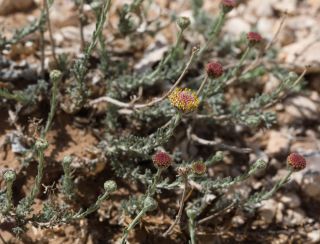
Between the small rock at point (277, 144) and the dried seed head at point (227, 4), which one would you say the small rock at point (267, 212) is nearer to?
the small rock at point (277, 144)

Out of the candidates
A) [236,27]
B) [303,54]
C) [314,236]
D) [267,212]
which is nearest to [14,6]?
[236,27]

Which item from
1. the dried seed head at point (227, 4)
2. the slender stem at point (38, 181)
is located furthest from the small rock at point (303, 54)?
the slender stem at point (38, 181)

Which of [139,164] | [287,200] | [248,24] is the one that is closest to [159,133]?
[139,164]

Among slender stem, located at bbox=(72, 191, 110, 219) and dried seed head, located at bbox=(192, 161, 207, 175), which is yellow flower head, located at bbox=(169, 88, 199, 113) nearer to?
dried seed head, located at bbox=(192, 161, 207, 175)

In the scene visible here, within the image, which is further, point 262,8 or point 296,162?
point 262,8

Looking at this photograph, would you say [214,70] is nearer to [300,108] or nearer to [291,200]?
[291,200]
